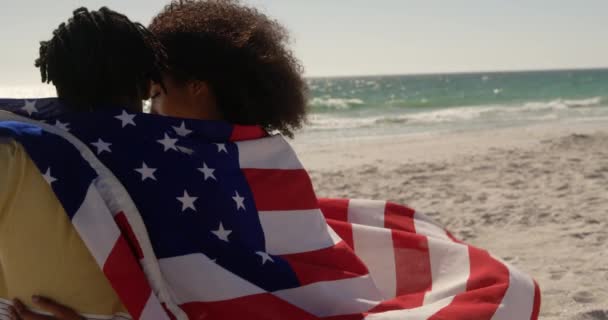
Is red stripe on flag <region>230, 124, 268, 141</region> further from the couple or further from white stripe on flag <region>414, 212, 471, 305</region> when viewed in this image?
white stripe on flag <region>414, 212, 471, 305</region>

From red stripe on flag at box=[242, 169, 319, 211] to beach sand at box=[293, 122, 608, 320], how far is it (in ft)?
5.22

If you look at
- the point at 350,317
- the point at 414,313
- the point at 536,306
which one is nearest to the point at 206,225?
the point at 350,317

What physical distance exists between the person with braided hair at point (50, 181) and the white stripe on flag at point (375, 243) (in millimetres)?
933

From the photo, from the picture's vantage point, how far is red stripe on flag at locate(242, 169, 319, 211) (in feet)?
5.10

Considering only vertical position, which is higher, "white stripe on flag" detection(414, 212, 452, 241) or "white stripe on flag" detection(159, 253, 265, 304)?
"white stripe on flag" detection(159, 253, 265, 304)

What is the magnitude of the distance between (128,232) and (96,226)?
0.22 ft

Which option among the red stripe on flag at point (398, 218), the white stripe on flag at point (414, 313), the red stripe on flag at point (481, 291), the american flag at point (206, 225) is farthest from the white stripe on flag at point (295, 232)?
the red stripe on flag at point (398, 218)

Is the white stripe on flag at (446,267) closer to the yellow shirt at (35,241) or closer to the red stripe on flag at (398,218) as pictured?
the red stripe on flag at (398,218)

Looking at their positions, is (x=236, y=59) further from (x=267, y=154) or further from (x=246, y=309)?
(x=246, y=309)

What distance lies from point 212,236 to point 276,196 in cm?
28

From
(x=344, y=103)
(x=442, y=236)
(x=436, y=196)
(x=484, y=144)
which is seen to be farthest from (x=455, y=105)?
(x=442, y=236)

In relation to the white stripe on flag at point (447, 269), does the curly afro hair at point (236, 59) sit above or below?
above

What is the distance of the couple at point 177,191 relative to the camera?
1211mm

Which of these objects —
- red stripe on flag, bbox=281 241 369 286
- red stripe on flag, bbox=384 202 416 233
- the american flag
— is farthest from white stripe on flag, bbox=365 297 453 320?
red stripe on flag, bbox=384 202 416 233
